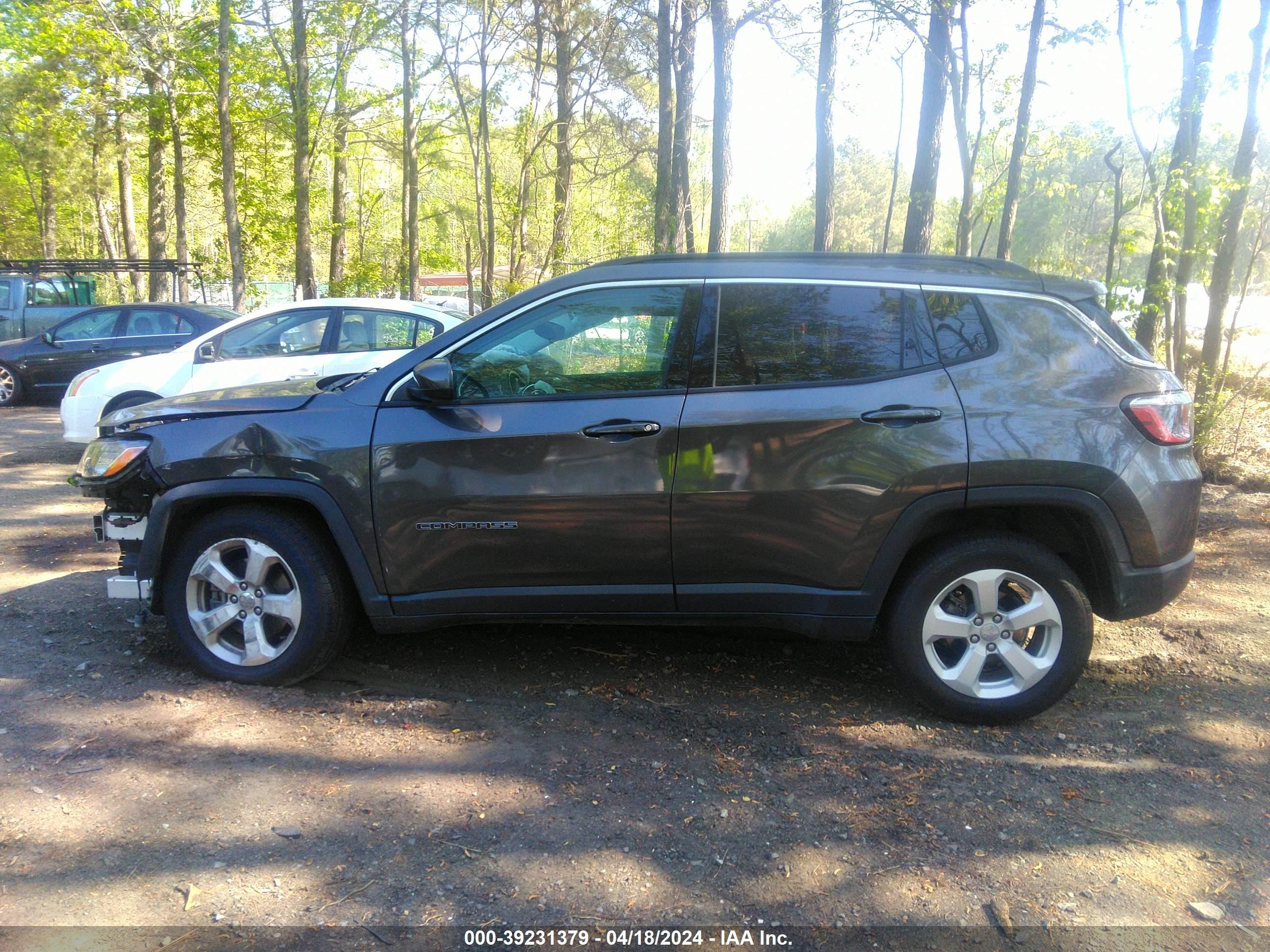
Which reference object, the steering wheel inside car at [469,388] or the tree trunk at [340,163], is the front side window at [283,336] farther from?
the tree trunk at [340,163]

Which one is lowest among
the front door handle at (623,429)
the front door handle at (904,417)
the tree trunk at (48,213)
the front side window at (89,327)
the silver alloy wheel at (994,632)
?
the silver alloy wheel at (994,632)

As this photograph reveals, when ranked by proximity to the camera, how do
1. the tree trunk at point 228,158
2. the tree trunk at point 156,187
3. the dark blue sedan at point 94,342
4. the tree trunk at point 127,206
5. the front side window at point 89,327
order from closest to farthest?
1. the dark blue sedan at point 94,342
2. the front side window at point 89,327
3. the tree trunk at point 228,158
4. the tree trunk at point 156,187
5. the tree trunk at point 127,206

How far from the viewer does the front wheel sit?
1438cm

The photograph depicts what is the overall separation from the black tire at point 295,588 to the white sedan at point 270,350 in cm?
533

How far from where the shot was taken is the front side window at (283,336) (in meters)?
9.25

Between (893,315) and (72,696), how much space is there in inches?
150

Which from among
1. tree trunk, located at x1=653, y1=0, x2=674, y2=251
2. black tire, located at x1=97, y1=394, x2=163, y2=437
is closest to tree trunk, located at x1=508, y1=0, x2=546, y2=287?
tree trunk, located at x1=653, y1=0, x2=674, y2=251

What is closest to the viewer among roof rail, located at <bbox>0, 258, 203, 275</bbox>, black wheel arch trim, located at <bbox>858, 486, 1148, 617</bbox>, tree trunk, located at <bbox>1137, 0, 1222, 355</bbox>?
black wheel arch trim, located at <bbox>858, 486, 1148, 617</bbox>

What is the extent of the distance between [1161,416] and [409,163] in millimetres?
19045

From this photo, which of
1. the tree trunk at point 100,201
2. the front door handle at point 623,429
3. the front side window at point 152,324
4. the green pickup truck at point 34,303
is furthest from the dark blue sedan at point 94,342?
the tree trunk at point 100,201

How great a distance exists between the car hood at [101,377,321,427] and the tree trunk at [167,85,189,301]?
707 inches

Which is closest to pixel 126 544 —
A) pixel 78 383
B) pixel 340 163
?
pixel 78 383

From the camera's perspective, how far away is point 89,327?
13758 millimetres

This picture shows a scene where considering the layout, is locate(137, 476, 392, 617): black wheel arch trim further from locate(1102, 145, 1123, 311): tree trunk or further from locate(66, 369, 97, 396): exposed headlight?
locate(66, 369, 97, 396): exposed headlight
